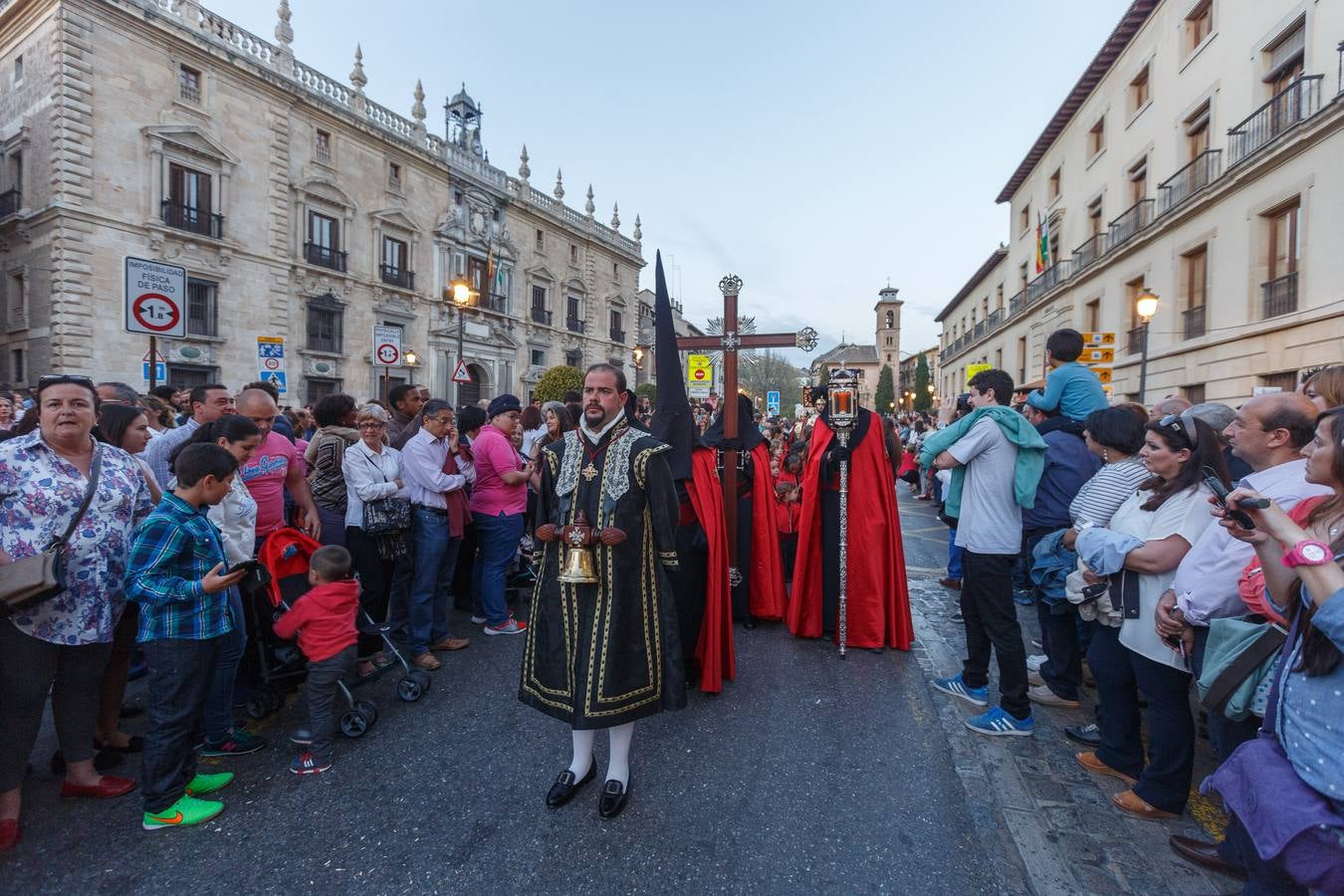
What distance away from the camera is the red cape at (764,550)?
5.32 meters

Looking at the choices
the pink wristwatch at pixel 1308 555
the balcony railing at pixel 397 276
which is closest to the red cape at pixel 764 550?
the pink wristwatch at pixel 1308 555

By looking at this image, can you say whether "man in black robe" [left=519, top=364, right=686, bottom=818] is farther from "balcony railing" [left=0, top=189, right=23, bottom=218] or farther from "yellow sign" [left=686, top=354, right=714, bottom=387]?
"balcony railing" [left=0, top=189, right=23, bottom=218]

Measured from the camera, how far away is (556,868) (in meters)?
2.45

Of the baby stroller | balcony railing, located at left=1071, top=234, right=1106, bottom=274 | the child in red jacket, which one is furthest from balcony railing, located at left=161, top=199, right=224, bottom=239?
balcony railing, located at left=1071, top=234, right=1106, bottom=274

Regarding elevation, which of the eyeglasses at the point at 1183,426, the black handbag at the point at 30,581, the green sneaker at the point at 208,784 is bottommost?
the green sneaker at the point at 208,784

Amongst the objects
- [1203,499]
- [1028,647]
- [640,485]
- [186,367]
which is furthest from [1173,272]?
[186,367]

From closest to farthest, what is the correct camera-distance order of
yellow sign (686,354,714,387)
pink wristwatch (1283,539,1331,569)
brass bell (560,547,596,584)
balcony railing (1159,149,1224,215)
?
pink wristwatch (1283,539,1331,569) → brass bell (560,547,596,584) → balcony railing (1159,149,1224,215) → yellow sign (686,354,714,387)

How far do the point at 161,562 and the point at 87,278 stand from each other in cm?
2007

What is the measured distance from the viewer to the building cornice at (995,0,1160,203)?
55.0 feet

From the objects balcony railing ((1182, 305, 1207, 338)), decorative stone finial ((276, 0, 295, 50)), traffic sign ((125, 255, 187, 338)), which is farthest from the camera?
decorative stone finial ((276, 0, 295, 50))

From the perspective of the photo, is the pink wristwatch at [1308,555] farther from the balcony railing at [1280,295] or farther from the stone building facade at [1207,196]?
the balcony railing at [1280,295]

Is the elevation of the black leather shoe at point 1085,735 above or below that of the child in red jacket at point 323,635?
below

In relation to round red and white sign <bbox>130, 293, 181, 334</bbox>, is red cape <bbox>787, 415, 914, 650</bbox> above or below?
below

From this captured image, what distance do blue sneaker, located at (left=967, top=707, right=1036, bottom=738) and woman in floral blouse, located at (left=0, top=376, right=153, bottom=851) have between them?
4296mm
